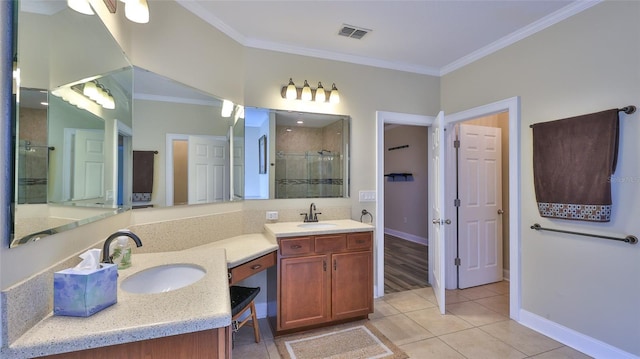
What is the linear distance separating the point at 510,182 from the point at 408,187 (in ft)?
11.4

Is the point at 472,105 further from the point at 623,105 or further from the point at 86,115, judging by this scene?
the point at 86,115

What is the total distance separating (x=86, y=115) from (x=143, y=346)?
1046 mm

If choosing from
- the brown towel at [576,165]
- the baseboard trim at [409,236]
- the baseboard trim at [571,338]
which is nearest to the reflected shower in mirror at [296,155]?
the brown towel at [576,165]

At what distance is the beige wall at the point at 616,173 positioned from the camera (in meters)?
1.95

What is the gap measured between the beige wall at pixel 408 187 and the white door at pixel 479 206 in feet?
5.60

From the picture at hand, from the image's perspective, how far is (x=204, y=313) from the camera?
95cm

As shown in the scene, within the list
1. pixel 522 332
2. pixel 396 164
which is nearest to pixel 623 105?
pixel 522 332

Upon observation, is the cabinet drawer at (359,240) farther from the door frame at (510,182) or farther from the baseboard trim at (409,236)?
the baseboard trim at (409,236)

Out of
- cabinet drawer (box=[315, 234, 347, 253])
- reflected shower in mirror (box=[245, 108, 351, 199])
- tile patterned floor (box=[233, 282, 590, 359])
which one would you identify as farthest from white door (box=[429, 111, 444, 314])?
cabinet drawer (box=[315, 234, 347, 253])

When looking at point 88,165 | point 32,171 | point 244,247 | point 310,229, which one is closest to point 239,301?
point 244,247

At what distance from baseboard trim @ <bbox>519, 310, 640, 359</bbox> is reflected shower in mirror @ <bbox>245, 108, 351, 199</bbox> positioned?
198 centimetres

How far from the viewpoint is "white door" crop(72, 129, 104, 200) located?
4.09 ft

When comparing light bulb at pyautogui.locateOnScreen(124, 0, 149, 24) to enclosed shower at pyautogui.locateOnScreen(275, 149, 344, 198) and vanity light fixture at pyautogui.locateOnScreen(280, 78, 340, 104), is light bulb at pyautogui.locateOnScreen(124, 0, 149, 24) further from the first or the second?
enclosed shower at pyautogui.locateOnScreen(275, 149, 344, 198)

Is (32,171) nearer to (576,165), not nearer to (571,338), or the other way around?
(576,165)
